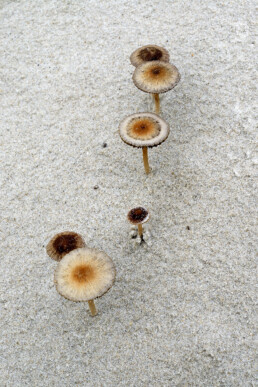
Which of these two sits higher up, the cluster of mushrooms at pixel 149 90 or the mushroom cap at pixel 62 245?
the cluster of mushrooms at pixel 149 90

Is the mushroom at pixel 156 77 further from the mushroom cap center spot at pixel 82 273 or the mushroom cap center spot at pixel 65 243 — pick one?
the mushroom cap center spot at pixel 82 273

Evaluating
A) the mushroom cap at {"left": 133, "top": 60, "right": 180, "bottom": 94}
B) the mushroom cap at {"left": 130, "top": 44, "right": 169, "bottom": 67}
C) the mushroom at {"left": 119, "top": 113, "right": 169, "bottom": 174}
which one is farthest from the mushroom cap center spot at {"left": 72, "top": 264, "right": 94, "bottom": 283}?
the mushroom cap at {"left": 130, "top": 44, "right": 169, "bottom": 67}

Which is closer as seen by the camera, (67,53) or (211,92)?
(211,92)

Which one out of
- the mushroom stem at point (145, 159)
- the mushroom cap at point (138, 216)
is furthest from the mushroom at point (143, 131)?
the mushroom cap at point (138, 216)

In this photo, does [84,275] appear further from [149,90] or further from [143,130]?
[149,90]

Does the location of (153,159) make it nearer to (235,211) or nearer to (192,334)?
(235,211)

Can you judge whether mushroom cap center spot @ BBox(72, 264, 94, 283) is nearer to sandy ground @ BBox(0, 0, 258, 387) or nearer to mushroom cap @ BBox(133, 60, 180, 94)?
sandy ground @ BBox(0, 0, 258, 387)

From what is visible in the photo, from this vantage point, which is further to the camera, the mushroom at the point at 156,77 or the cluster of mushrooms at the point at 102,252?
the mushroom at the point at 156,77

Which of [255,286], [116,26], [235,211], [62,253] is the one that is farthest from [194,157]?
[116,26]
